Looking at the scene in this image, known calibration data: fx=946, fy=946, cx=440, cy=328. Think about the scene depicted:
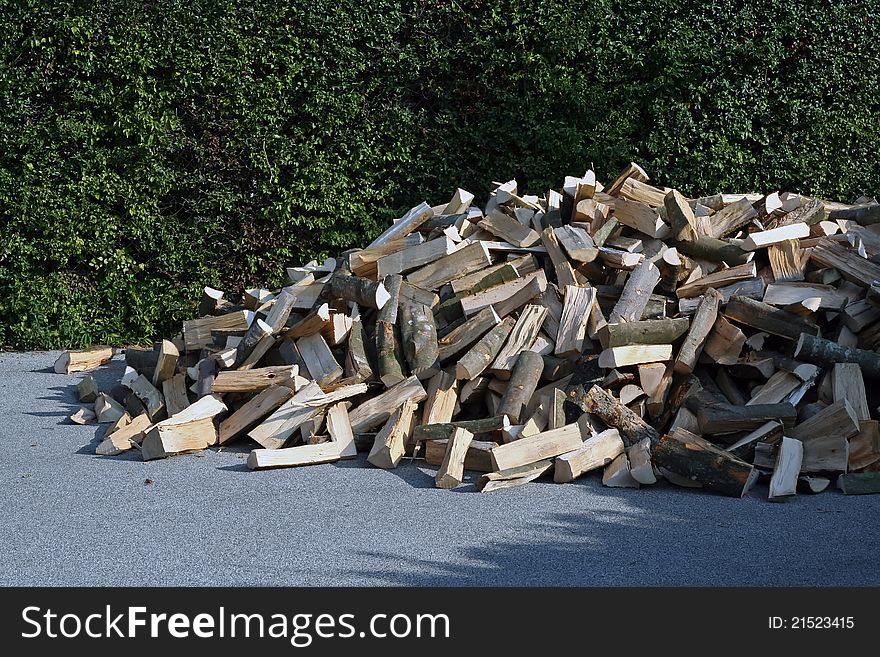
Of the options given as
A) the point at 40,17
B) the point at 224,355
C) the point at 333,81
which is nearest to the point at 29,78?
the point at 40,17

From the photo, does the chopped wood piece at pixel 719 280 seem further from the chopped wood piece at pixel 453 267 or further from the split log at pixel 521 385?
the chopped wood piece at pixel 453 267

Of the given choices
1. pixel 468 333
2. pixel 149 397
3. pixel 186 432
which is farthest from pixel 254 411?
pixel 468 333

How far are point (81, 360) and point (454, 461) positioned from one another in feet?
14.5

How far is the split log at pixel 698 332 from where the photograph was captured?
5.51m

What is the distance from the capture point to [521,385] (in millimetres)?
5582

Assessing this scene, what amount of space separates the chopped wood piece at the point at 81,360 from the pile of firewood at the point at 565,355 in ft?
3.99

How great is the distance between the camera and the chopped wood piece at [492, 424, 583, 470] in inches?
196

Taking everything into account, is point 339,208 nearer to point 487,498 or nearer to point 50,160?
point 50,160

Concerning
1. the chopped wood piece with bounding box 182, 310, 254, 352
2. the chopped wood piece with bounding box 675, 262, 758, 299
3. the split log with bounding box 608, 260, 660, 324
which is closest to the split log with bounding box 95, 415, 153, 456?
the chopped wood piece with bounding box 182, 310, 254, 352

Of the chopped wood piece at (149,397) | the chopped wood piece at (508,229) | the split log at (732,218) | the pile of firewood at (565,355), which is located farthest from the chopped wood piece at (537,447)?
the chopped wood piece at (149,397)

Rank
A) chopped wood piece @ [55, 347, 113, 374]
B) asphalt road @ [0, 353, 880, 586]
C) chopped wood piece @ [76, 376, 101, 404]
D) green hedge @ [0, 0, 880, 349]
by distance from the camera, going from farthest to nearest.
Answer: green hedge @ [0, 0, 880, 349] < chopped wood piece @ [55, 347, 113, 374] < chopped wood piece @ [76, 376, 101, 404] < asphalt road @ [0, 353, 880, 586]

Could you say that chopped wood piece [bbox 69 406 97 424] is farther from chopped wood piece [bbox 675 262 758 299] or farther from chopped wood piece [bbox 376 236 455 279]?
chopped wood piece [bbox 675 262 758 299]

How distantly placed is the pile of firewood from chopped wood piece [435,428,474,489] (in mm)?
12

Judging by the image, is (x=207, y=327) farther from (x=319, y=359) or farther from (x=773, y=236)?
(x=773, y=236)
